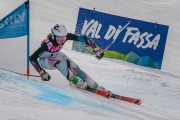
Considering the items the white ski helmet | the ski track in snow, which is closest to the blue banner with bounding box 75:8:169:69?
the ski track in snow

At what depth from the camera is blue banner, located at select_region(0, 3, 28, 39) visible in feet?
25.1

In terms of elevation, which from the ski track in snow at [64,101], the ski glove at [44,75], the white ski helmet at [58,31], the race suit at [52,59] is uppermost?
the white ski helmet at [58,31]

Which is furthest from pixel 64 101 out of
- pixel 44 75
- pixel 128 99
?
pixel 128 99

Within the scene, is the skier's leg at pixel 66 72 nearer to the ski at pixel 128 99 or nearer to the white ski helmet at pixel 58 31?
the white ski helmet at pixel 58 31

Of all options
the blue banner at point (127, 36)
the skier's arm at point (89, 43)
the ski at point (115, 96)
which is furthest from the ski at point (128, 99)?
the blue banner at point (127, 36)

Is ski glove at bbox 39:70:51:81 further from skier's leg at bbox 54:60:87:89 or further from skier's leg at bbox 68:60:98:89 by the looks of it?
skier's leg at bbox 68:60:98:89

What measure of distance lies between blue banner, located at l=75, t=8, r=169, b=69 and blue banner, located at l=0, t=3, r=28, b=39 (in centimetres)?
483

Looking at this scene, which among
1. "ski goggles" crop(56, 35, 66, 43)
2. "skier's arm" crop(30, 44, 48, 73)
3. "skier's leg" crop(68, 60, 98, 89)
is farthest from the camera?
"skier's leg" crop(68, 60, 98, 89)

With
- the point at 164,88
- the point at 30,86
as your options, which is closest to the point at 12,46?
the point at 30,86

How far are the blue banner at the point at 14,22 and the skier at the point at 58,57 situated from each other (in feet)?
2.05

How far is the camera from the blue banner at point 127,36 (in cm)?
1208

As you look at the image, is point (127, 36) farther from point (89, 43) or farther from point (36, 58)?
point (36, 58)

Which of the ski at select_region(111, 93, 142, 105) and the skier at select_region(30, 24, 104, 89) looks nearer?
the skier at select_region(30, 24, 104, 89)

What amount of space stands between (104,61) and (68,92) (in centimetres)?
450
